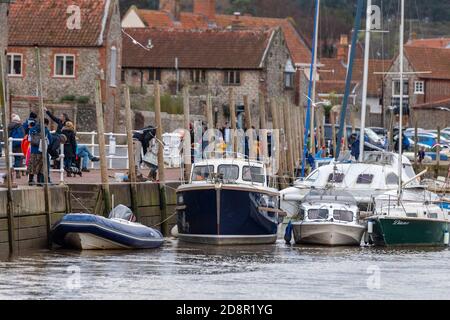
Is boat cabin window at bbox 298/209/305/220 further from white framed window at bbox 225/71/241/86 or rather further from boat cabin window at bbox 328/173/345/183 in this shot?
white framed window at bbox 225/71/241/86

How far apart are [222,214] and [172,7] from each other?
80.0 metres

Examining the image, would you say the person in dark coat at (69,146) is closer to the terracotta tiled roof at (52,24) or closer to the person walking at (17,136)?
the person walking at (17,136)

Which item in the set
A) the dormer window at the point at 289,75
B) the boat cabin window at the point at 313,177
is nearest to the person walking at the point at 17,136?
the boat cabin window at the point at 313,177

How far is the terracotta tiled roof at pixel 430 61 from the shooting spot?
111m

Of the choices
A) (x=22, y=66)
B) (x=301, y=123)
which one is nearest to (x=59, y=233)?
(x=301, y=123)

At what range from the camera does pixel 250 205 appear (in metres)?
39.2

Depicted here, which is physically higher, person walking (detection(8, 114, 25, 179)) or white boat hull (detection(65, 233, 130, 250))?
person walking (detection(8, 114, 25, 179))

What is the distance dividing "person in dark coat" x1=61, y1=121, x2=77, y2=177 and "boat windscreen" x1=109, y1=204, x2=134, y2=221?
4.78 metres

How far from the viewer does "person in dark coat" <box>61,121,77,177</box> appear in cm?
4184

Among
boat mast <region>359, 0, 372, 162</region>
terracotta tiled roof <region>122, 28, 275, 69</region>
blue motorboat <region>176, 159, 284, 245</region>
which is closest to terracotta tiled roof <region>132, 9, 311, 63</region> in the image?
terracotta tiled roof <region>122, 28, 275, 69</region>

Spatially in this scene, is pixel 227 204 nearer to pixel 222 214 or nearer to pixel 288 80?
pixel 222 214

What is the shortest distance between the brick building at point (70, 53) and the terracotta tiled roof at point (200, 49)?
14152mm

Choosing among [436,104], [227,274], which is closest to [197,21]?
[436,104]
